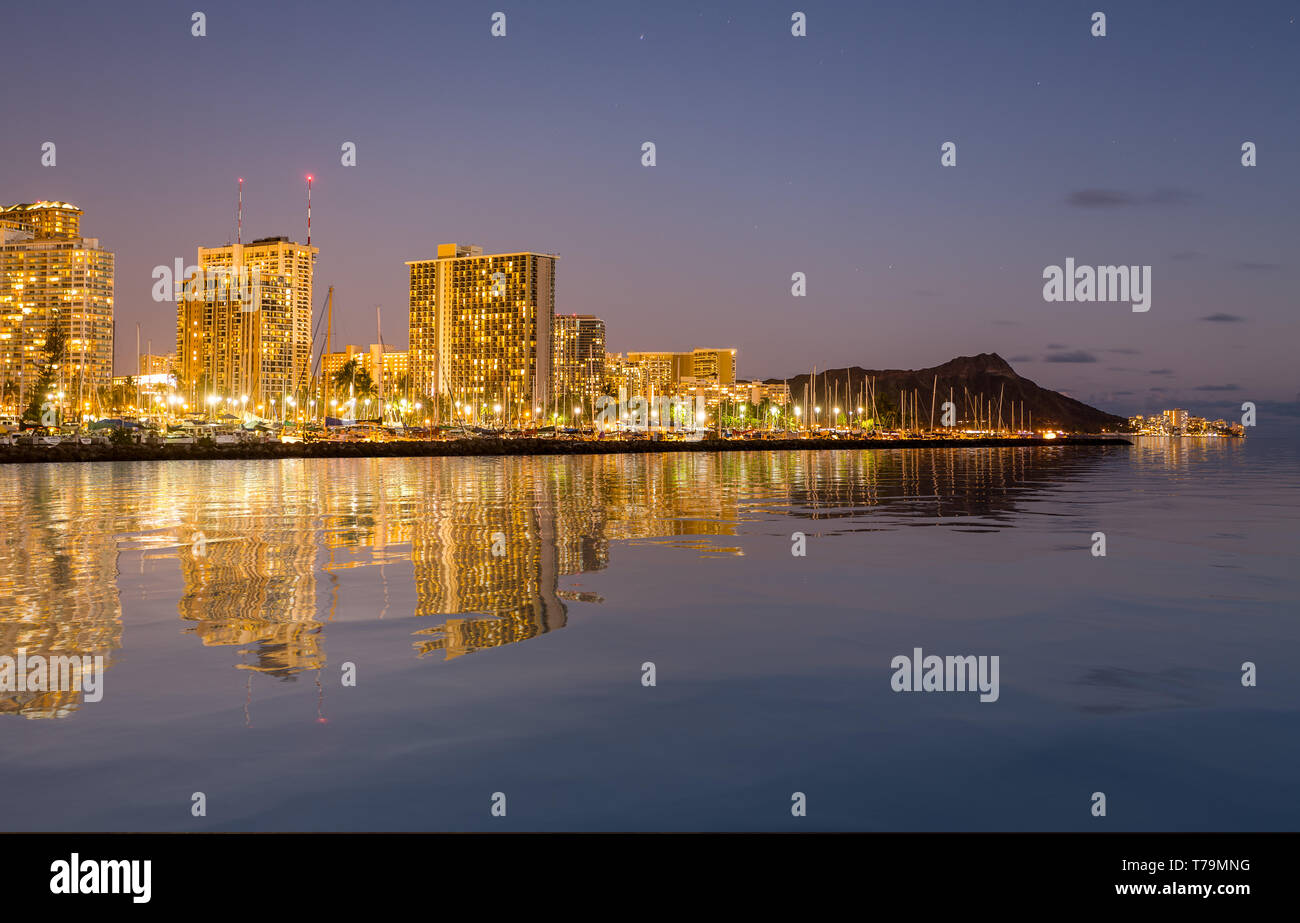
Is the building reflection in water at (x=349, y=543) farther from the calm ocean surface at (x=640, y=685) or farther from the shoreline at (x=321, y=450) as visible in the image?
the shoreline at (x=321, y=450)

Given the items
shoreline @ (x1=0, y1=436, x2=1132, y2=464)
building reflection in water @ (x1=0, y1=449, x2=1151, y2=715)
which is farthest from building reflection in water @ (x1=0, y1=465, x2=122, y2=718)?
shoreline @ (x1=0, y1=436, x2=1132, y2=464)

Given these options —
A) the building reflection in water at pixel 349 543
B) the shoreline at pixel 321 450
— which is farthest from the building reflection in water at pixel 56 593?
the shoreline at pixel 321 450

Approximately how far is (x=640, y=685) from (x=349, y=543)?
14.8m

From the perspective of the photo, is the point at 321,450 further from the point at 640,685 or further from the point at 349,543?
the point at 640,685

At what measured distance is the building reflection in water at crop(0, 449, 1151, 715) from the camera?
1319 centimetres

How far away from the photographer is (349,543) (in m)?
23.8

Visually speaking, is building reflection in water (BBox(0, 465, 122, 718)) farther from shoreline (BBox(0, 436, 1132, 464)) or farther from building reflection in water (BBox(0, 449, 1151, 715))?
shoreline (BBox(0, 436, 1132, 464))

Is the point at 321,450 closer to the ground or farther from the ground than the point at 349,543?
farther from the ground

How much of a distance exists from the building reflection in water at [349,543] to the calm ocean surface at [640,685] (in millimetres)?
139

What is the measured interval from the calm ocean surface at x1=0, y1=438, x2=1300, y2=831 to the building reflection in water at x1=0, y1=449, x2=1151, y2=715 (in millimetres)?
139

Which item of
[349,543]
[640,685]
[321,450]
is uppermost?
[321,450]

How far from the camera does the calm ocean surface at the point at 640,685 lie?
7453mm

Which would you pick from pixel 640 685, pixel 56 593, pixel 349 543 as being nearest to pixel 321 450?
pixel 349 543
